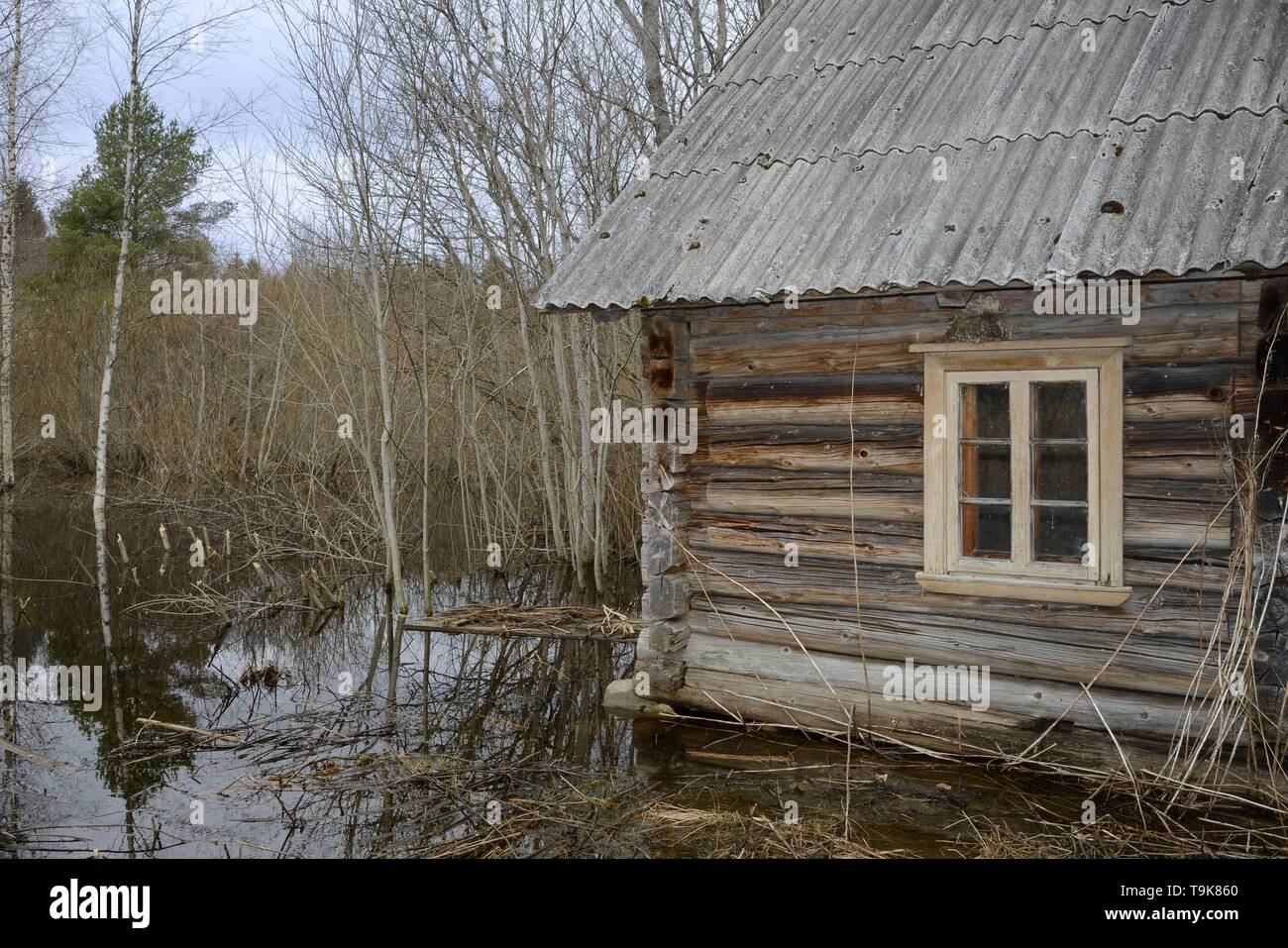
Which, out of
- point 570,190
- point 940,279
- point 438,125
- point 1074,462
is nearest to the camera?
point 940,279

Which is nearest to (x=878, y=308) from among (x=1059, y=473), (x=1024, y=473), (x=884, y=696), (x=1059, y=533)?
(x=1024, y=473)

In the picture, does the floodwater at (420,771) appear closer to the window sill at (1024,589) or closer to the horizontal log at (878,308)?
the window sill at (1024,589)

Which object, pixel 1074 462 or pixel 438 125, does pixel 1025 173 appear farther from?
pixel 438 125

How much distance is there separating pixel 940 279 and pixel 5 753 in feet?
20.5

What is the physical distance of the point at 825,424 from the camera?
6809 millimetres

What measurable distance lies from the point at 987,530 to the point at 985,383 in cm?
87

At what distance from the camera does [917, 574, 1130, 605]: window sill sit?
235 inches

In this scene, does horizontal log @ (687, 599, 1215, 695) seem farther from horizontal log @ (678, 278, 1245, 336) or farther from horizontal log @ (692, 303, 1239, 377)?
horizontal log @ (678, 278, 1245, 336)

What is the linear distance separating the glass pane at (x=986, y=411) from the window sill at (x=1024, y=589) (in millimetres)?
856

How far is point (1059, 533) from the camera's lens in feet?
20.4

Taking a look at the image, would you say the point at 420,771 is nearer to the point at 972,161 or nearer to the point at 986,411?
the point at 986,411

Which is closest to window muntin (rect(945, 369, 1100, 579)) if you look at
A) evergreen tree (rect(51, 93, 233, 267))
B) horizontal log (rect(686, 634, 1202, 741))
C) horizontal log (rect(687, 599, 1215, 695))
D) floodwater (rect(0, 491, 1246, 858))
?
horizontal log (rect(687, 599, 1215, 695))
